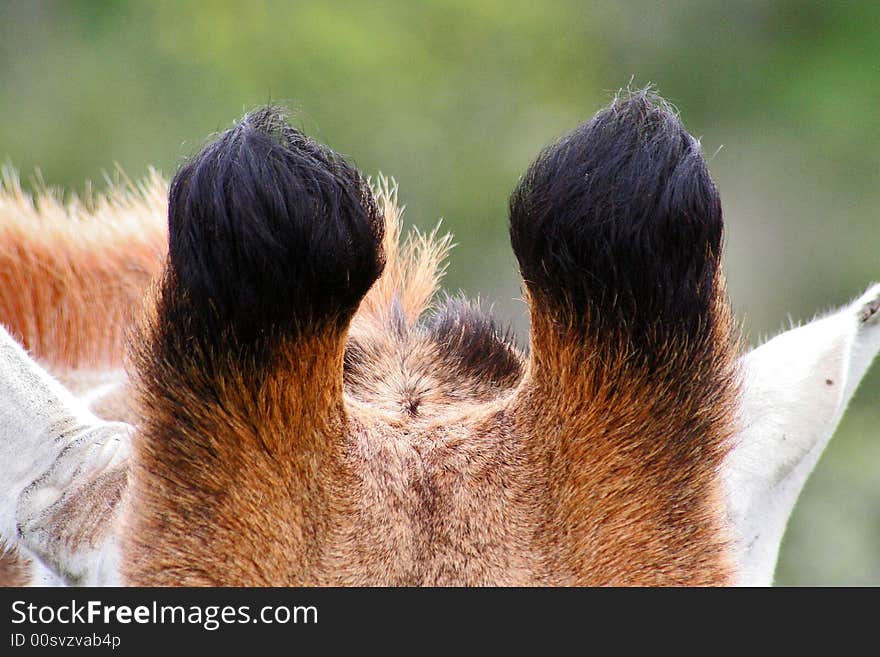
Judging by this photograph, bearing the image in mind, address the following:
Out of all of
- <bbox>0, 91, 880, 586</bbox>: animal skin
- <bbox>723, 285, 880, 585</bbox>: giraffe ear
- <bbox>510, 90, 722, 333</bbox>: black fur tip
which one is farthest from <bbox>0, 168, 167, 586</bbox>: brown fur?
<bbox>723, 285, 880, 585</bbox>: giraffe ear

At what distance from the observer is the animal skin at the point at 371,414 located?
1.79 metres

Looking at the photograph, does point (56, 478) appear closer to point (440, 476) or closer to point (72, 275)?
point (440, 476)

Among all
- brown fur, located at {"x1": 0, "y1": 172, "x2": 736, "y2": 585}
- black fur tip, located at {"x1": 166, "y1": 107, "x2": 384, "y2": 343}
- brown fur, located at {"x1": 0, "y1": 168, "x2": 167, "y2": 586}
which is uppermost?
brown fur, located at {"x1": 0, "y1": 168, "x2": 167, "y2": 586}

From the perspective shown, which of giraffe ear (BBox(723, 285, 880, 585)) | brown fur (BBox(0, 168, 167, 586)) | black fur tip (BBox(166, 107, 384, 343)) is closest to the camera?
black fur tip (BBox(166, 107, 384, 343))

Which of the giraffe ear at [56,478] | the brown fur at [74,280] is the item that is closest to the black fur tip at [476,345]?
the giraffe ear at [56,478]

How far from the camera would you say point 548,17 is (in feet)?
32.8

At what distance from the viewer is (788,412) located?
7.29ft

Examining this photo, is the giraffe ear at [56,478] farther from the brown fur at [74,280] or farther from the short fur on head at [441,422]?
the brown fur at [74,280]

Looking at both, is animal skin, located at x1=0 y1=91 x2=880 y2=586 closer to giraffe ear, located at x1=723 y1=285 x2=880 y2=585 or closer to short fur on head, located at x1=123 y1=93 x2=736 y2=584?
short fur on head, located at x1=123 y1=93 x2=736 y2=584

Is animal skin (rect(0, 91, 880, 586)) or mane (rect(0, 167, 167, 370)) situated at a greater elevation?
mane (rect(0, 167, 167, 370))

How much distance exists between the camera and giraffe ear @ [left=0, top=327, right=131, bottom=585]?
73.5 inches

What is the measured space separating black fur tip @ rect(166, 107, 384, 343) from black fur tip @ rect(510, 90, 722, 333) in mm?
292

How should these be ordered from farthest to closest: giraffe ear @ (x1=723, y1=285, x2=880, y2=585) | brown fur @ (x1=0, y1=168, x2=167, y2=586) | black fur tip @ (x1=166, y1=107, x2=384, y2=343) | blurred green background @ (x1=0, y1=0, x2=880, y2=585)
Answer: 1. blurred green background @ (x1=0, y1=0, x2=880, y2=585)
2. brown fur @ (x1=0, y1=168, x2=167, y2=586)
3. giraffe ear @ (x1=723, y1=285, x2=880, y2=585)
4. black fur tip @ (x1=166, y1=107, x2=384, y2=343)

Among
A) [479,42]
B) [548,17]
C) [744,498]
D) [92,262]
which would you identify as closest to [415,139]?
[479,42]
